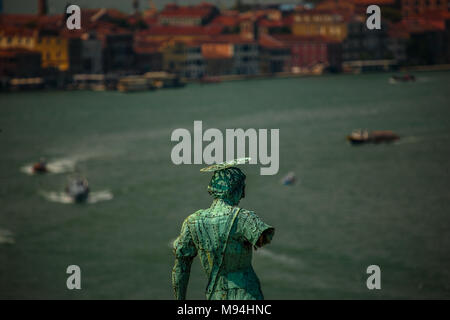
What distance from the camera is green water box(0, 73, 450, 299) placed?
16.2m

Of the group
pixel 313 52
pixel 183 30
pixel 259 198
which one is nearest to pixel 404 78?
pixel 313 52

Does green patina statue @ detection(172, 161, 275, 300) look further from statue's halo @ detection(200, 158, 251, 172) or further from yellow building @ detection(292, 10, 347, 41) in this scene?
yellow building @ detection(292, 10, 347, 41)

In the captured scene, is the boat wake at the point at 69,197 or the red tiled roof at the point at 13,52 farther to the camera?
the red tiled roof at the point at 13,52

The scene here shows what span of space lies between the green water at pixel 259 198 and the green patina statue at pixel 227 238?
480 inches

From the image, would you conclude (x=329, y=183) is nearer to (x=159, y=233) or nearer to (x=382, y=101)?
(x=159, y=233)

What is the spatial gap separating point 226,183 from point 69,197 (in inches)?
829

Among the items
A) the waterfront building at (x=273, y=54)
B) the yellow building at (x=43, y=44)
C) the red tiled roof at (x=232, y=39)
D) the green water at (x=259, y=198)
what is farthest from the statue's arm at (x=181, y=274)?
the waterfront building at (x=273, y=54)

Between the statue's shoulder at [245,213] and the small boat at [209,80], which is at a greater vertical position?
the small boat at [209,80]

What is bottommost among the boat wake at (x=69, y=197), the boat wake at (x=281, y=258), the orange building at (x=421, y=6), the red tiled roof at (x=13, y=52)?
the boat wake at (x=281, y=258)

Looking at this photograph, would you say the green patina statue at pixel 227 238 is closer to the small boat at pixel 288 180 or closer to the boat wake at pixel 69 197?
the boat wake at pixel 69 197

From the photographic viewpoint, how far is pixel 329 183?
961 inches

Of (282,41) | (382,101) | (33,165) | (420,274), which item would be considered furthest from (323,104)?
(420,274)

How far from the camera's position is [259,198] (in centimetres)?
2203

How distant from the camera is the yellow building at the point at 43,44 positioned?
44562 millimetres
